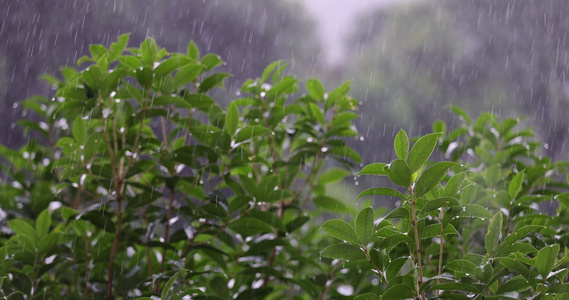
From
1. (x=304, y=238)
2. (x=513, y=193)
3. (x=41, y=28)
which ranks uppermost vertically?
(x=513, y=193)

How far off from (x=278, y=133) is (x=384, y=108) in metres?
7.71

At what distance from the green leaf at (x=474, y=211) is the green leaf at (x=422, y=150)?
0.32 feet

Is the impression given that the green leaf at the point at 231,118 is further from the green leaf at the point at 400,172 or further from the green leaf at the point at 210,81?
the green leaf at the point at 400,172

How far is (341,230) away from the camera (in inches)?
30.5

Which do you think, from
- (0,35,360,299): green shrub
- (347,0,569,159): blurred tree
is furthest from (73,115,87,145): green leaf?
(347,0,569,159): blurred tree

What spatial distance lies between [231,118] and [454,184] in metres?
0.49

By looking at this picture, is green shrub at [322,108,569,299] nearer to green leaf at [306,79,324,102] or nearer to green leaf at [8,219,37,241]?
green leaf at [306,79,324,102]

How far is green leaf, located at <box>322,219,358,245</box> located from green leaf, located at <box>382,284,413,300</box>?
0.28ft

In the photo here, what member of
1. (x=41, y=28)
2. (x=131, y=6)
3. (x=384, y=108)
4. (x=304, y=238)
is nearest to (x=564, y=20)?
(x=384, y=108)

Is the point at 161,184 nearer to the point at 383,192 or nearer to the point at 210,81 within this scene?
the point at 210,81

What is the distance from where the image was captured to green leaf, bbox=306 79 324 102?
4.57 ft

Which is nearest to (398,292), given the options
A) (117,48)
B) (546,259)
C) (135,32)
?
(546,259)

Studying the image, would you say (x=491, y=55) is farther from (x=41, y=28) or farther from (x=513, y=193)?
(x=513, y=193)

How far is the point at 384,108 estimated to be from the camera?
8898mm
